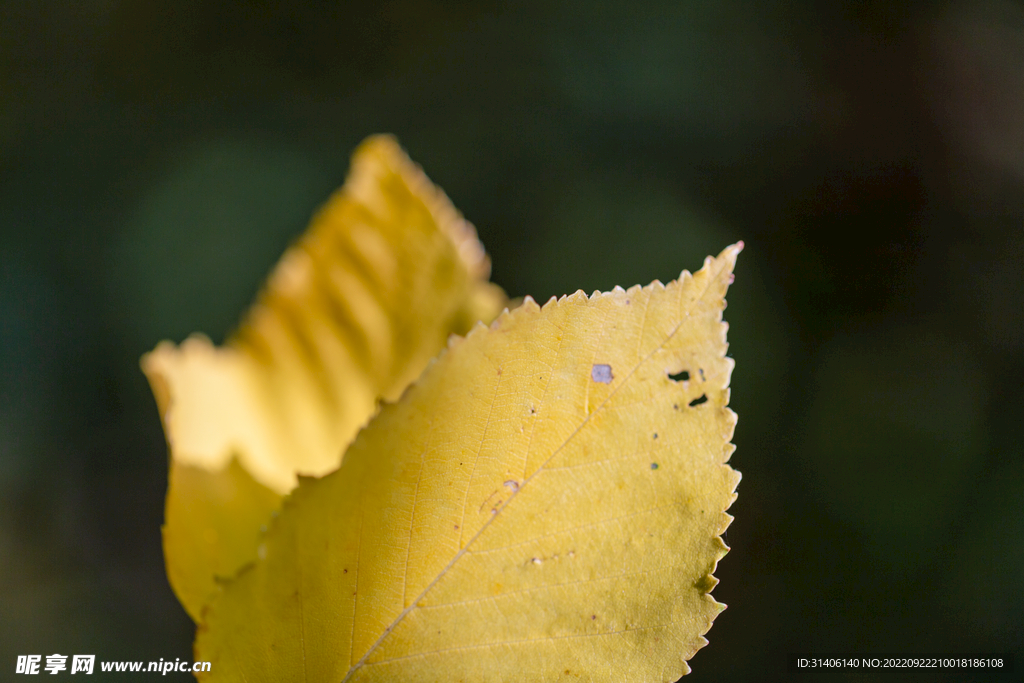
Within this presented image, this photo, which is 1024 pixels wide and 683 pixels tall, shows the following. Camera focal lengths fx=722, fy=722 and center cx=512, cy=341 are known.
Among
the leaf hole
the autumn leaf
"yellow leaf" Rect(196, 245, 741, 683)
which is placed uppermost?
the autumn leaf

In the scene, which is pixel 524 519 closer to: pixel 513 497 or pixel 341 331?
Answer: pixel 513 497

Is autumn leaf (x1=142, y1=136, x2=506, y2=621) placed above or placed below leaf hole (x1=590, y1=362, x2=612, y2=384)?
above

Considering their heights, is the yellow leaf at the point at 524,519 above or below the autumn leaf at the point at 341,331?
below

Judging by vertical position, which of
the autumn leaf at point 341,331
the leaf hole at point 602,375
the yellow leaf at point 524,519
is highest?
the autumn leaf at point 341,331

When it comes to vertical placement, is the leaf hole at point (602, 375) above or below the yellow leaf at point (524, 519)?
above

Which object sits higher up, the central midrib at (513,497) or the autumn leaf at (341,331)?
the autumn leaf at (341,331)

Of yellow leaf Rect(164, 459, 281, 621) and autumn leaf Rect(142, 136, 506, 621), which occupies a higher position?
autumn leaf Rect(142, 136, 506, 621)
